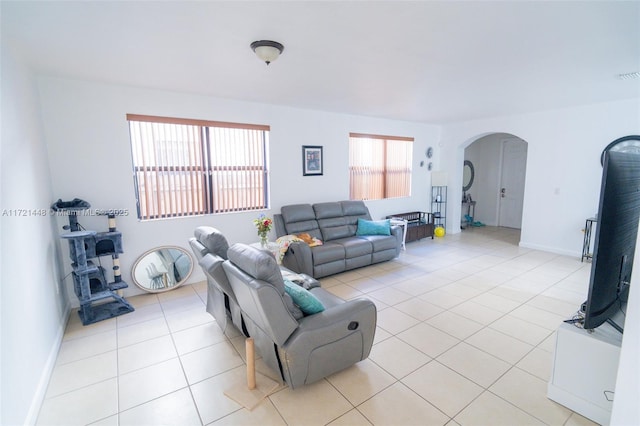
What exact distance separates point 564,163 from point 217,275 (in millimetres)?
6039

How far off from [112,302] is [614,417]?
14.5ft

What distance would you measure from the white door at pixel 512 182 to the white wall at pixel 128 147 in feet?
16.1

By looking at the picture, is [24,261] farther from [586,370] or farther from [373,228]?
[373,228]

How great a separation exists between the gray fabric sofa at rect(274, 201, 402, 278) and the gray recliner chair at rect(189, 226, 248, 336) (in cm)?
133

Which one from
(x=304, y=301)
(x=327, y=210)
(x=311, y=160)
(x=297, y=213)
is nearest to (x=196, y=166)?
(x=297, y=213)

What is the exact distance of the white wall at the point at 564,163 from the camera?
15.5ft

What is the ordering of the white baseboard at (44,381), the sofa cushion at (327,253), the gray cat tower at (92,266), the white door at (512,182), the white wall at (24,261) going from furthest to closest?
1. the white door at (512,182)
2. the sofa cushion at (327,253)
3. the gray cat tower at (92,266)
4. the white baseboard at (44,381)
5. the white wall at (24,261)

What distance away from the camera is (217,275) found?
228cm

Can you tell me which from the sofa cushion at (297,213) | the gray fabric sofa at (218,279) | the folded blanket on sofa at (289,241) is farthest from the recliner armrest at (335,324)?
the sofa cushion at (297,213)

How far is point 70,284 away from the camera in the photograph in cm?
343

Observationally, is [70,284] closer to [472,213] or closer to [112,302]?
[112,302]

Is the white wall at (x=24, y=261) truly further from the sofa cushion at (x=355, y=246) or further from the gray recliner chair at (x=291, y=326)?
the sofa cushion at (x=355, y=246)

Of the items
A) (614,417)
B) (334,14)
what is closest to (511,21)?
(334,14)

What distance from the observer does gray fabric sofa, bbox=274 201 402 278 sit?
4.10 metres
